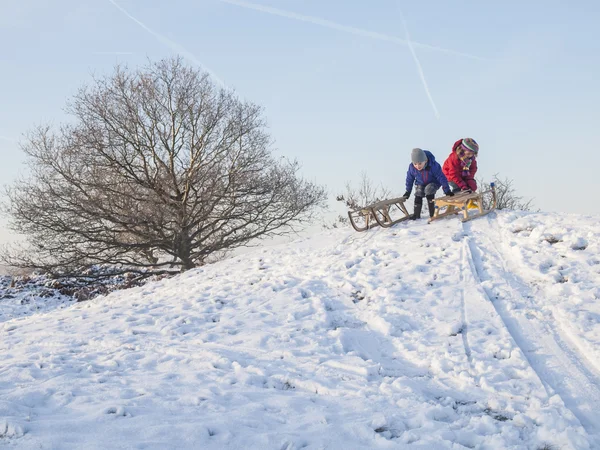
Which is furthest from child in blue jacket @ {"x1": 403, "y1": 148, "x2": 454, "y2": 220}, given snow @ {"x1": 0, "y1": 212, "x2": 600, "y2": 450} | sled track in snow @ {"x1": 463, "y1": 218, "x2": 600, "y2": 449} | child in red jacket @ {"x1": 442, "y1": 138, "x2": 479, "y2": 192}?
sled track in snow @ {"x1": 463, "y1": 218, "x2": 600, "y2": 449}

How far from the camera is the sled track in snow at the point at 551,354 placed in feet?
15.1

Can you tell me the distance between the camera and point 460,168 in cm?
1223

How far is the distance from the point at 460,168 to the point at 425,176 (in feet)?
3.52

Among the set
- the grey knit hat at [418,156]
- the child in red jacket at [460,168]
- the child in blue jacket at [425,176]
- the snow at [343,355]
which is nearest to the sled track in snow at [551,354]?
the snow at [343,355]

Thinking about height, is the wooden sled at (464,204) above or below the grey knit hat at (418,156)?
below

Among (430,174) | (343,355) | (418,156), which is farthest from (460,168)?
(343,355)

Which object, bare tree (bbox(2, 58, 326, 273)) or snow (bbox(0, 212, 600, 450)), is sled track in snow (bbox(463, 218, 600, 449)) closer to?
snow (bbox(0, 212, 600, 450))

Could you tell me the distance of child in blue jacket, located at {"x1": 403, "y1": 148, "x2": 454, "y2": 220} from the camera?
38.2ft

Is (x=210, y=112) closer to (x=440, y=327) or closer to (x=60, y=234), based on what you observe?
(x=60, y=234)

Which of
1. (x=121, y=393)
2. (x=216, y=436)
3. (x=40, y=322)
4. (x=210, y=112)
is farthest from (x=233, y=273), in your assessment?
(x=210, y=112)

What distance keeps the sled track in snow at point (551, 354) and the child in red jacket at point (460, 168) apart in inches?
168

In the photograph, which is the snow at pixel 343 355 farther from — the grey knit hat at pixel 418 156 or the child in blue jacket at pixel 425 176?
the grey knit hat at pixel 418 156

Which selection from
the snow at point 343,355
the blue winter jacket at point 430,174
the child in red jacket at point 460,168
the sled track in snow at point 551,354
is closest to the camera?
the snow at point 343,355

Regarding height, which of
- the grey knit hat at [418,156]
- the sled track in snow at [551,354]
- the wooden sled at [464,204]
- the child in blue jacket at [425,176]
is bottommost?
the sled track in snow at [551,354]
